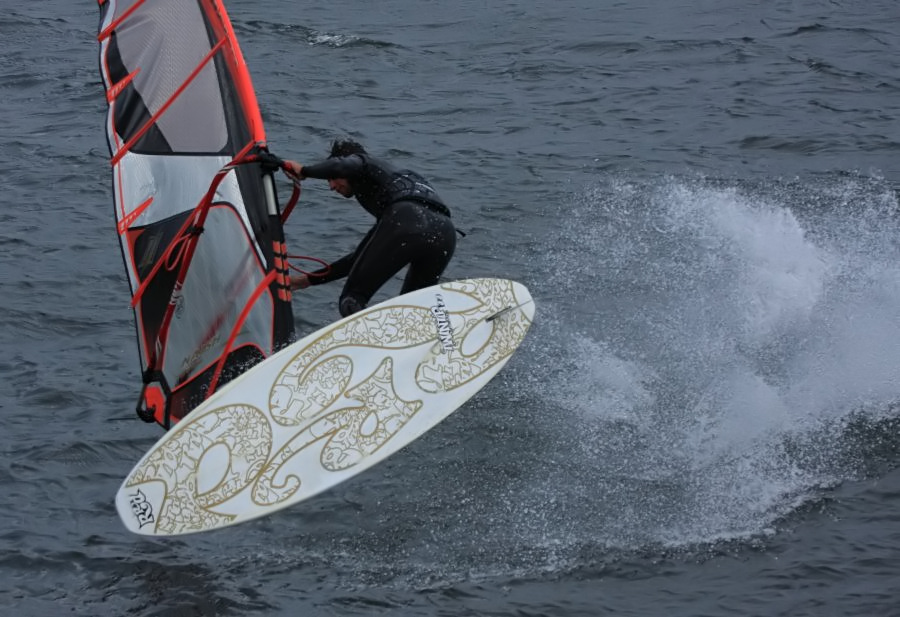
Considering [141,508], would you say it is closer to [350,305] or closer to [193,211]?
[350,305]

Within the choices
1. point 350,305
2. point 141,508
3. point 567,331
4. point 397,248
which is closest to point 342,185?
point 397,248

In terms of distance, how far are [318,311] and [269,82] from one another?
6473 mm

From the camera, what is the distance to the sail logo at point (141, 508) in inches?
261

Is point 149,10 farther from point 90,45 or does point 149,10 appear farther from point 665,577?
point 90,45

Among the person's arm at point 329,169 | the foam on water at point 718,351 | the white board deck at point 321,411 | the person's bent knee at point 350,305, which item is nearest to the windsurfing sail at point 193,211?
the person's arm at point 329,169

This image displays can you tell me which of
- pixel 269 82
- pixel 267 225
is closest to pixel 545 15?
pixel 269 82

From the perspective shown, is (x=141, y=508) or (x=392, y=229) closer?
(x=141, y=508)

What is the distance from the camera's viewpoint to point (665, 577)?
22.5 feet

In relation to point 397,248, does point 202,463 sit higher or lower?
lower

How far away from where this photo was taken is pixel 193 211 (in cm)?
813

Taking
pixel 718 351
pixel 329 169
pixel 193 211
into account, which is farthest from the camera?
pixel 718 351

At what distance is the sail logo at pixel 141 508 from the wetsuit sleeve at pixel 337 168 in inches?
81.0

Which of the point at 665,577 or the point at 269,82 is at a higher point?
the point at 269,82

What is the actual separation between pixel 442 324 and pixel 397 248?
0.61m
